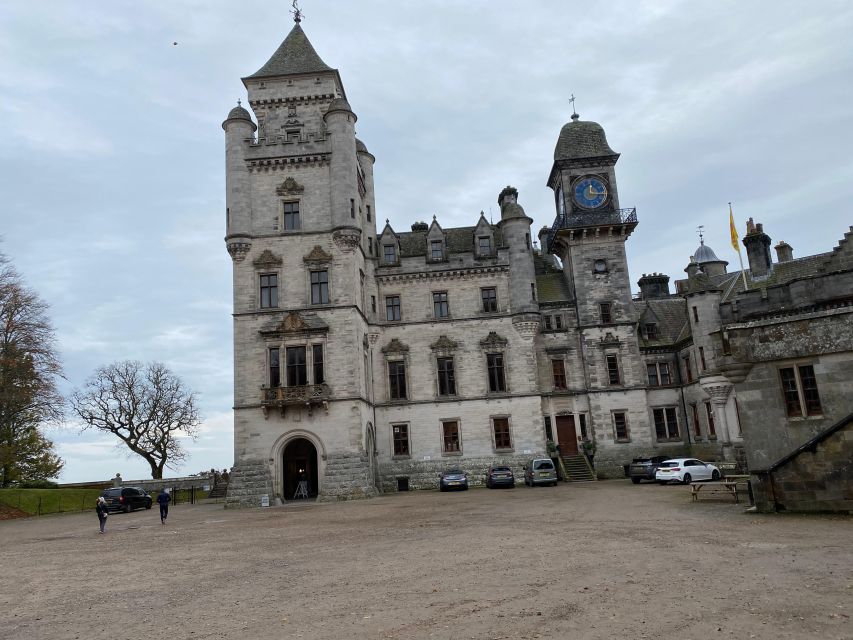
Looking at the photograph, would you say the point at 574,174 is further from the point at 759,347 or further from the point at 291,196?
the point at 759,347

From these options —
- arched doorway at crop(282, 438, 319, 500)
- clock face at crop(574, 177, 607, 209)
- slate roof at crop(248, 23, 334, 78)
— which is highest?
slate roof at crop(248, 23, 334, 78)

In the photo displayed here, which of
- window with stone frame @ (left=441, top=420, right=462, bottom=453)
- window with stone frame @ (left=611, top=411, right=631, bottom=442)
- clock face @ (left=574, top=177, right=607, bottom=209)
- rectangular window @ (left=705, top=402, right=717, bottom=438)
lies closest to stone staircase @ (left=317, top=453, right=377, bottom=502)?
window with stone frame @ (left=441, top=420, right=462, bottom=453)

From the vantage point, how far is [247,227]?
127 ft

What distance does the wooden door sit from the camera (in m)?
43.7

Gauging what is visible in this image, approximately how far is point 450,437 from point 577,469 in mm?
8831

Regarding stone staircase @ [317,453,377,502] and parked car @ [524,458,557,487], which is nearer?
stone staircase @ [317,453,377,502]

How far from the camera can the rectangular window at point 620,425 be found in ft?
142

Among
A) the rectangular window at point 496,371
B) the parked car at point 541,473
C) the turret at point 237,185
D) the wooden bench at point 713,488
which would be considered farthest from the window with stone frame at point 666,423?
the turret at point 237,185

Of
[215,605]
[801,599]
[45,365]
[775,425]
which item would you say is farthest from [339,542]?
[45,365]

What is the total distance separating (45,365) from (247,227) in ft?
56.0

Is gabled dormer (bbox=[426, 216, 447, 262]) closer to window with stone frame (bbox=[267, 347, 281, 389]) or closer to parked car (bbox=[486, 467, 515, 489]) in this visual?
window with stone frame (bbox=[267, 347, 281, 389])

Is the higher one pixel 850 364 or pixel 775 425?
pixel 850 364

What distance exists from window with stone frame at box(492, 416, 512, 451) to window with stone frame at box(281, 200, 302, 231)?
18.3 metres

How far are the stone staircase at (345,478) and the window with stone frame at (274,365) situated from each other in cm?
547
